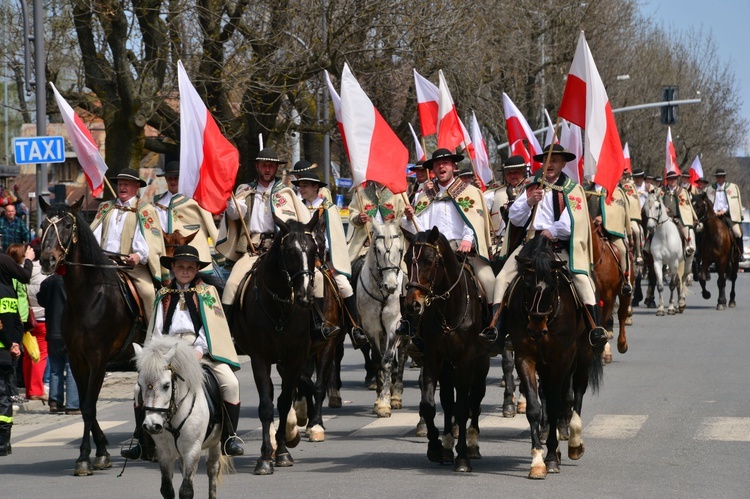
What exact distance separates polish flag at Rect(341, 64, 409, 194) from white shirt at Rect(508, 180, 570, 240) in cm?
185

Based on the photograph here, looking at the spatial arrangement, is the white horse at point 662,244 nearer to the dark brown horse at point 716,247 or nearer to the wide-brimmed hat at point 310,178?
the dark brown horse at point 716,247

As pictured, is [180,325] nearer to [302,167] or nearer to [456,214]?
[456,214]

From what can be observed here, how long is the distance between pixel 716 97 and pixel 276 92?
2133 inches

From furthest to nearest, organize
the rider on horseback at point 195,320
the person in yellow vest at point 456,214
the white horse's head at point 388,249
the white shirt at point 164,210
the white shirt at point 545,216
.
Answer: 1. the white shirt at point 164,210
2. the white horse's head at point 388,249
3. the person in yellow vest at point 456,214
4. the white shirt at point 545,216
5. the rider on horseback at point 195,320

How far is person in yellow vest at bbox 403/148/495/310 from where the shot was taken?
12359 mm

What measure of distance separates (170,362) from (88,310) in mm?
3470

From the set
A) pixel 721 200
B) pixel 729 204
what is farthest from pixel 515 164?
pixel 729 204

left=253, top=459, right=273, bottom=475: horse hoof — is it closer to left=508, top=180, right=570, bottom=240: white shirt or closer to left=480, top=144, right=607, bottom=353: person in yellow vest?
left=480, top=144, right=607, bottom=353: person in yellow vest

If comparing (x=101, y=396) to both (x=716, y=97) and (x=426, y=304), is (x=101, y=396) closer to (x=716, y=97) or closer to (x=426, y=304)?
(x=426, y=304)

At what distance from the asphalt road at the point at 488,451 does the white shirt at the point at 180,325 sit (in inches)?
47.1

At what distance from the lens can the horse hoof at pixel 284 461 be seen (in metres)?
11.2

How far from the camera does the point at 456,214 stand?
1250cm

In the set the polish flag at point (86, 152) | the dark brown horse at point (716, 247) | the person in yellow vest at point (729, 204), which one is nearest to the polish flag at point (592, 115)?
the polish flag at point (86, 152)

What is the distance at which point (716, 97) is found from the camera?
73.9 m
